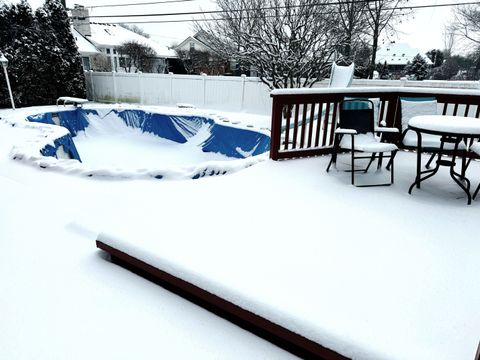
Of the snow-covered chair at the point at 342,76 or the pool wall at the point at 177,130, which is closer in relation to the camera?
the snow-covered chair at the point at 342,76

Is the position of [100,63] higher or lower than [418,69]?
higher

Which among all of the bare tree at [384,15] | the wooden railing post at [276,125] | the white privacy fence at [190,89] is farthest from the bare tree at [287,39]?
the wooden railing post at [276,125]

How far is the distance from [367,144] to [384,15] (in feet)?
39.1

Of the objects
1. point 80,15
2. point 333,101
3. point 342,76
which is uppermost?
point 80,15

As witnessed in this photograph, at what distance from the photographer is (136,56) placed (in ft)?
71.3

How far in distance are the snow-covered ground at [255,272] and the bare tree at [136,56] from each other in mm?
20993

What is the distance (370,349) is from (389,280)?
1.81 ft

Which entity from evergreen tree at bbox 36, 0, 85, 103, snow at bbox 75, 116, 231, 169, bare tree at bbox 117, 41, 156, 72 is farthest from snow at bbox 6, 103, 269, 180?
bare tree at bbox 117, 41, 156, 72

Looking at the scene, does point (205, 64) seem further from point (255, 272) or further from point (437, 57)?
point (437, 57)

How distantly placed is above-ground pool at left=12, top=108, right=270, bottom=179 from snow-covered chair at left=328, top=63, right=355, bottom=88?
190 cm

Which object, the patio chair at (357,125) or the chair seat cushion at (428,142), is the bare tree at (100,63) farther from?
the chair seat cushion at (428,142)

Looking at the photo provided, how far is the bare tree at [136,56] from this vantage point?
21484 mm

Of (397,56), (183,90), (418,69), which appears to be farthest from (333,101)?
(397,56)

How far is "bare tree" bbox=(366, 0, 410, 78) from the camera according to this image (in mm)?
11781
